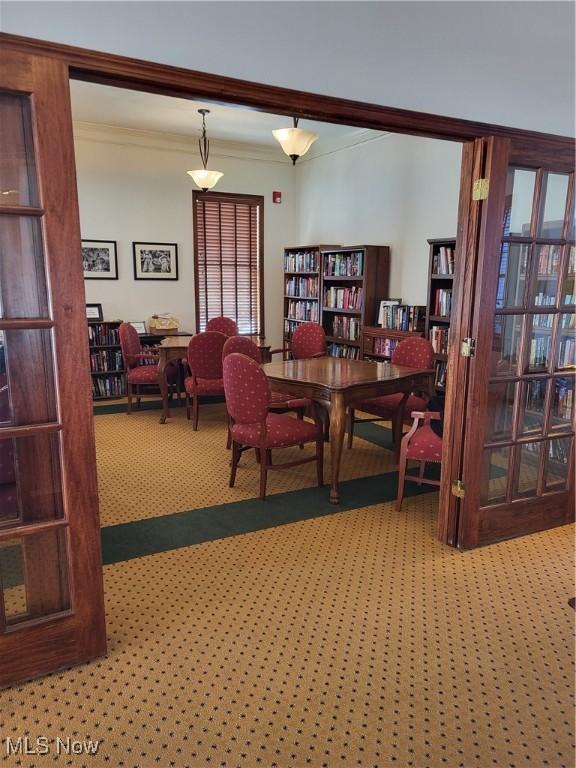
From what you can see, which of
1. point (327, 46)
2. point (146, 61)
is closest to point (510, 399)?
point (327, 46)

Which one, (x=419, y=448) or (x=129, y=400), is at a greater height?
(x=419, y=448)

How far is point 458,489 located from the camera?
2.97 m

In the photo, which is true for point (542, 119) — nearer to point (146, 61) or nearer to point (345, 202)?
point (146, 61)

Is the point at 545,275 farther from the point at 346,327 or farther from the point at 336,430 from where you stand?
the point at 346,327

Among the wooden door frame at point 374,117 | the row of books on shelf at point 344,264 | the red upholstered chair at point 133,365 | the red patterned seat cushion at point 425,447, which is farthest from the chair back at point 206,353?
the wooden door frame at point 374,117

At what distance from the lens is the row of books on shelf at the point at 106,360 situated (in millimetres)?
6723

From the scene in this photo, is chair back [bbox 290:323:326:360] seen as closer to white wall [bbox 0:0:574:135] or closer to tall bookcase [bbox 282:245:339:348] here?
tall bookcase [bbox 282:245:339:348]

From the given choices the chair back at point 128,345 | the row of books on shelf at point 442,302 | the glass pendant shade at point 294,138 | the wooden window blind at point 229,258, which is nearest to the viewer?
the glass pendant shade at point 294,138

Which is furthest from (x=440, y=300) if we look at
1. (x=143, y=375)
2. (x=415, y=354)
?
(x=143, y=375)

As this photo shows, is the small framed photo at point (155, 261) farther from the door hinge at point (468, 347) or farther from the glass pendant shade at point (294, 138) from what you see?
the door hinge at point (468, 347)

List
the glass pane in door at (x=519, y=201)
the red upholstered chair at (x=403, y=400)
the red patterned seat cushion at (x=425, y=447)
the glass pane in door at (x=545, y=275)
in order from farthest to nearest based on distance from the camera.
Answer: the red upholstered chair at (x=403, y=400), the red patterned seat cushion at (x=425, y=447), the glass pane in door at (x=545, y=275), the glass pane in door at (x=519, y=201)

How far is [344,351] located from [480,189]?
414cm

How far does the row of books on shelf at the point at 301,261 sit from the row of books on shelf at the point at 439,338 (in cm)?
233

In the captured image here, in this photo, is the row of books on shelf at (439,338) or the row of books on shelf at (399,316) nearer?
the row of books on shelf at (439,338)
